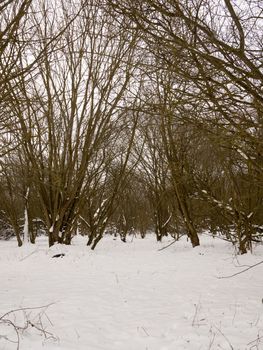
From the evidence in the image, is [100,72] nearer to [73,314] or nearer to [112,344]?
[73,314]

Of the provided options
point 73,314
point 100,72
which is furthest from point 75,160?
point 73,314

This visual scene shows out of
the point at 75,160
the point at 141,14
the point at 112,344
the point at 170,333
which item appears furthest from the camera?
the point at 75,160

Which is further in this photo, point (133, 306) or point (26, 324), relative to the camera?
point (133, 306)

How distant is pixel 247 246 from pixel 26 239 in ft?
40.8

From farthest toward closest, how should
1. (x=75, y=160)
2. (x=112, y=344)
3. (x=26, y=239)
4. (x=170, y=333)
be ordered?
(x=26, y=239), (x=75, y=160), (x=170, y=333), (x=112, y=344)

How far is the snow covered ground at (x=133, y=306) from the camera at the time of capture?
4434mm

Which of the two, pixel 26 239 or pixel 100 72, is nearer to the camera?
pixel 100 72

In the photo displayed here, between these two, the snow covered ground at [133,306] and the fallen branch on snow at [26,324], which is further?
the snow covered ground at [133,306]

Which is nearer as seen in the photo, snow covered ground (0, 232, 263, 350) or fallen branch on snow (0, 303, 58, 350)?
fallen branch on snow (0, 303, 58, 350)

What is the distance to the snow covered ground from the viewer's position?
443cm

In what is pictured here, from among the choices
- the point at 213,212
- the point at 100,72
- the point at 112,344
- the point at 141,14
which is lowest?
the point at 112,344

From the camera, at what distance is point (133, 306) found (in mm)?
6121

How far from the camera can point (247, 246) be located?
13867mm

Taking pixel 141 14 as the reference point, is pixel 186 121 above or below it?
below
